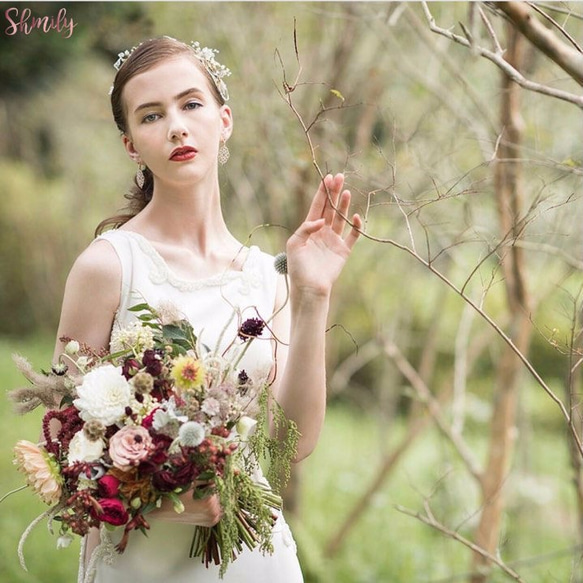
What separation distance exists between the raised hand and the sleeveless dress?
16 cm

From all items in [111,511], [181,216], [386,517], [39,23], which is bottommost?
[111,511]

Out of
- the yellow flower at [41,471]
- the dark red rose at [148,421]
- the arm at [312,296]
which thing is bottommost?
the yellow flower at [41,471]

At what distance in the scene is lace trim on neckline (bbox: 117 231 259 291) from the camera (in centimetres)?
217

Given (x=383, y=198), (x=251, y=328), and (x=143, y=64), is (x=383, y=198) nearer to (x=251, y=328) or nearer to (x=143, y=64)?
(x=143, y=64)

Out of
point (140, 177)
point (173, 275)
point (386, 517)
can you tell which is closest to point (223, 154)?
point (140, 177)

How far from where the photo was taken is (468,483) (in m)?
6.64

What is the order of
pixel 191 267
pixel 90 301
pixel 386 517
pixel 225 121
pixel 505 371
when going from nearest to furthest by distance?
1. pixel 90 301
2. pixel 191 267
3. pixel 225 121
4. pixel 505 371
5. pixel 386 517

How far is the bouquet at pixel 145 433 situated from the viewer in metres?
1.70

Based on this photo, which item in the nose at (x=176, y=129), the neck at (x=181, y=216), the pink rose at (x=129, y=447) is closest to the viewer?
the pink rose at (x=129, y=447)

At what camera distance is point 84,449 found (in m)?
1.72

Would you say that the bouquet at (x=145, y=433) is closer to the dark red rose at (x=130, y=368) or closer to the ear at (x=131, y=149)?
the dark red rose at (x=130, y=368)

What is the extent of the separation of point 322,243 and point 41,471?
84 cm

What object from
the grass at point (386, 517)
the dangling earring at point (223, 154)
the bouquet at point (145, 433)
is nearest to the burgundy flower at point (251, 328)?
the bouquet at point (145, 433)

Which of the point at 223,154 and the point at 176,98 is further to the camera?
the point at 223,154
